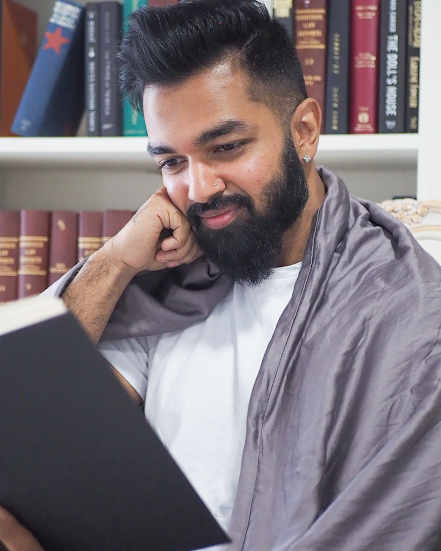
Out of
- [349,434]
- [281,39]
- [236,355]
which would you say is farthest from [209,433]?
[281,39]

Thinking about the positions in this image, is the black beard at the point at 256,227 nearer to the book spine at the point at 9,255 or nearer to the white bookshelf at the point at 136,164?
the white bookshelf at the point at 136,164

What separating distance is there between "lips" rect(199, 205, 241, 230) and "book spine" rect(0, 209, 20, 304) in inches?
25.0

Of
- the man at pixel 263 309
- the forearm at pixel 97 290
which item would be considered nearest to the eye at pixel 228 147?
the man at pixel 263 309

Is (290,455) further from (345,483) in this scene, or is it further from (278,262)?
(278,262)

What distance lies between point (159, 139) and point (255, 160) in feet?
0.49

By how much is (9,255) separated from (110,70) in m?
0.46

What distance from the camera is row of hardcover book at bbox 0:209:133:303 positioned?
155 centimetres

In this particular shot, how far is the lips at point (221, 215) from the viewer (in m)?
1.08

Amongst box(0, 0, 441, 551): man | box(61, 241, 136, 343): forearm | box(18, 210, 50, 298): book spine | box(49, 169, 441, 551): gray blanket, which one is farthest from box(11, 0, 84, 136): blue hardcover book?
box(49, 169, 441, 551): gray blanket

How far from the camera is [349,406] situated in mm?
903

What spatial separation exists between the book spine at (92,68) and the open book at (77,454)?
1.02m

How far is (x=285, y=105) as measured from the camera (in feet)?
3.70

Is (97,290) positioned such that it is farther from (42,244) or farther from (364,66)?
(364,66)

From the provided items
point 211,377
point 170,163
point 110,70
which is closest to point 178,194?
point 170,163
